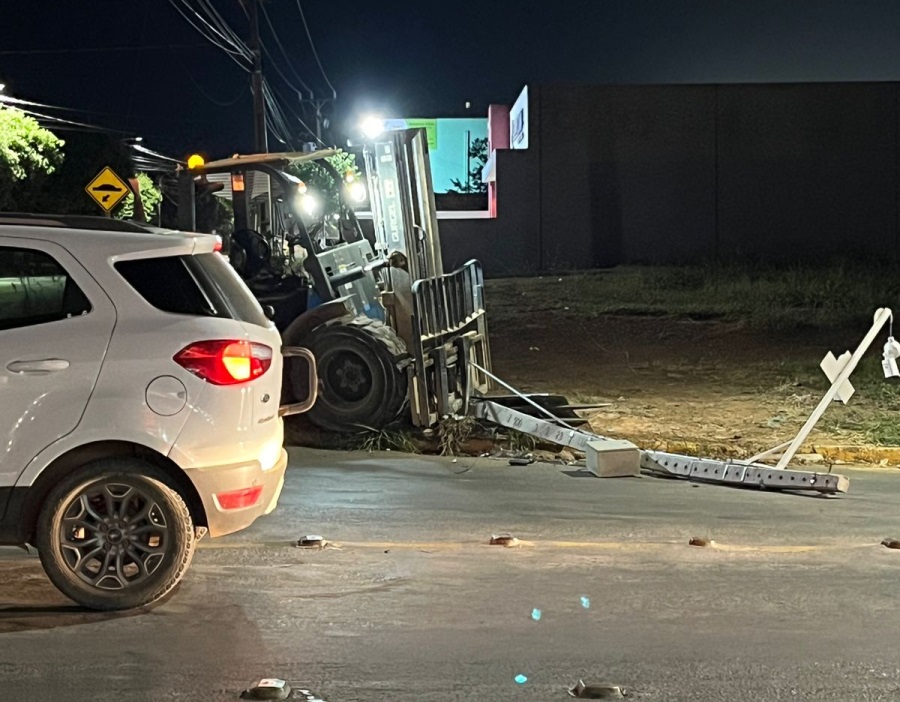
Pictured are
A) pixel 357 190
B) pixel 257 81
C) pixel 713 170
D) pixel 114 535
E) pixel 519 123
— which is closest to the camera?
pixel 114 535

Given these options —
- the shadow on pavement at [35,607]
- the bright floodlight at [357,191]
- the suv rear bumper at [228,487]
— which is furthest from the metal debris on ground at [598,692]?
the bright floodlight at [357,191]

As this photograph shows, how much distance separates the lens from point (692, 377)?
14945 millimetres

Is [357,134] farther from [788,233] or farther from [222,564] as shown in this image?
[788,233]

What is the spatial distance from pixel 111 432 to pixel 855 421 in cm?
853

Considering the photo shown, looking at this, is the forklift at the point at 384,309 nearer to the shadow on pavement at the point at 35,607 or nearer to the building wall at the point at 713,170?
the shadow on pavement at the point at 35,607

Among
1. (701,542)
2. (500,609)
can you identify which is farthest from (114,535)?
(701,542)

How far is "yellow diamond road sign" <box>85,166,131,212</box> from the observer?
17.3 metres

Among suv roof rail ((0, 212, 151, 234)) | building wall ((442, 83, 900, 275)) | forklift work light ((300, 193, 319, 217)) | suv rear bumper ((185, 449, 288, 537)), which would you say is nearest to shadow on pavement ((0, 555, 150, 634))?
suv rear bumper ((185, 449, 288, 537))

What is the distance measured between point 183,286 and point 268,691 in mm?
2096

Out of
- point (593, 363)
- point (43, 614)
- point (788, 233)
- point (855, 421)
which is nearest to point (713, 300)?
point (593, 363)

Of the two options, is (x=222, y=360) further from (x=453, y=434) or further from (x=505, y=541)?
(x=453, y=434)

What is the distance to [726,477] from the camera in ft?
29.7

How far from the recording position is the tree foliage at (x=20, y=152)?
25334 millimetres

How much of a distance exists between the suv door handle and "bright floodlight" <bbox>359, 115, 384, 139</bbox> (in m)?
6.34
